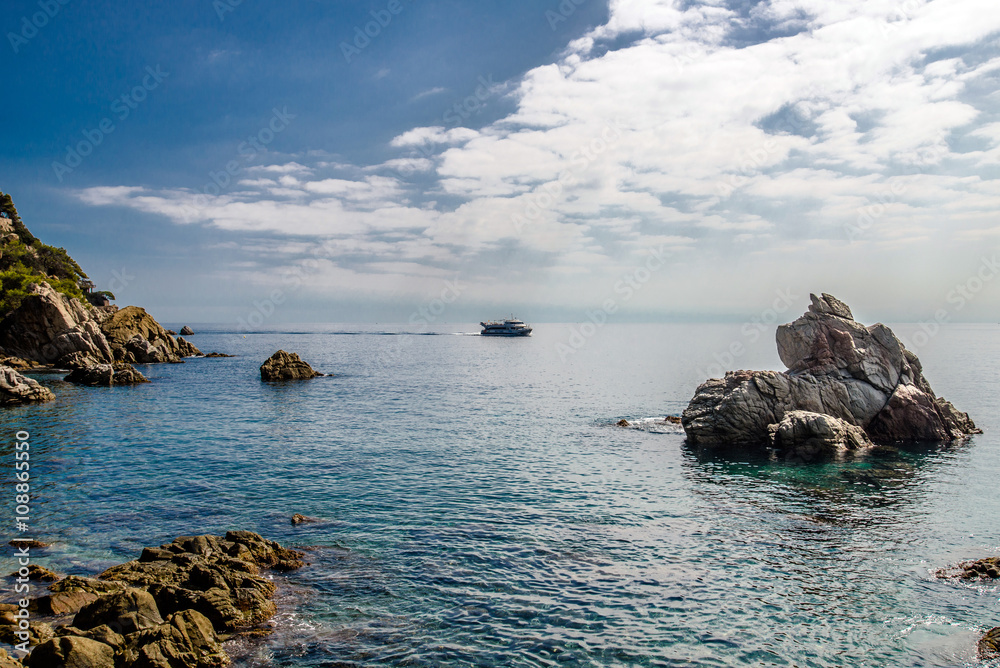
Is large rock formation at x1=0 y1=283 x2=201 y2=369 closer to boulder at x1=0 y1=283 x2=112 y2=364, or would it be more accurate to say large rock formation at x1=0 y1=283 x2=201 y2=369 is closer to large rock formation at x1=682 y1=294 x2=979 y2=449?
boulder at x1=0 y1=283 x2=112 y2=364

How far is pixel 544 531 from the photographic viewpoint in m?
26.8

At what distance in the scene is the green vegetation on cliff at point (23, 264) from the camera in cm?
9681

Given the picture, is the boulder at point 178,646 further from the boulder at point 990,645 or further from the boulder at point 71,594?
the boulder at point 990,645

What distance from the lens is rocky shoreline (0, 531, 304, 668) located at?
1434cm

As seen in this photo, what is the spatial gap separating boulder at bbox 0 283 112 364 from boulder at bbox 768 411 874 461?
111m

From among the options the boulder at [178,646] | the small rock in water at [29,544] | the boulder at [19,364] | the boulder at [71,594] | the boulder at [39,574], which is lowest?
the small rock in water at [29,544]

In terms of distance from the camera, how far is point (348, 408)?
67500 millimetres

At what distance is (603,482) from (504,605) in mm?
17395

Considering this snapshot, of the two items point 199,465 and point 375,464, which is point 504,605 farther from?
point 199,465

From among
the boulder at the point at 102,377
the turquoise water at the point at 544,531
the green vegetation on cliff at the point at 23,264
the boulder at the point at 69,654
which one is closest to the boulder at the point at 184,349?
the green vegetation on cliff at the point at 23,264

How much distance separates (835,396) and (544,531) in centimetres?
3461

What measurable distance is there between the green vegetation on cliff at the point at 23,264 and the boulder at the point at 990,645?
126 metres

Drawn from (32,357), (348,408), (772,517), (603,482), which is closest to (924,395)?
(772,517)

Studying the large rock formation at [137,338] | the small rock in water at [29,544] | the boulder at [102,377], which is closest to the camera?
the small rock in water at [29,544]
